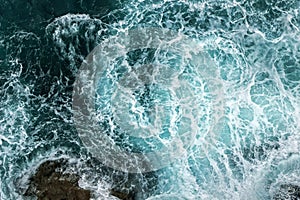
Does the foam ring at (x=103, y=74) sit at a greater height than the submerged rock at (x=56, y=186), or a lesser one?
greater

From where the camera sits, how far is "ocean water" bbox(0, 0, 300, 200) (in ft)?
83.6

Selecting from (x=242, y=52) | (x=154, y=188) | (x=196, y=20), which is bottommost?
(x=154, y=188)

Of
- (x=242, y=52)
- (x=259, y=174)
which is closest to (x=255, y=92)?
(x=242, y=52)

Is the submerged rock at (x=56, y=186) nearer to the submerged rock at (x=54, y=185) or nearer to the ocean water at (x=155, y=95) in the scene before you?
the submerged rock at (x=54, y=185)

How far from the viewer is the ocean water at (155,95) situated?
25469mm

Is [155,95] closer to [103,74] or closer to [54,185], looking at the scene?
[103,74]

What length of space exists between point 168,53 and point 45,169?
9.57 m

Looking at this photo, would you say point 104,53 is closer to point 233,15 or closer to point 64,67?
point 64,67

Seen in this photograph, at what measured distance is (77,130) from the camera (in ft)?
86.0

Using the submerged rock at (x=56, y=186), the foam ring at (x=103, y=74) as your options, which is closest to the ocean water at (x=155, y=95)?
the foam ring at (x=103, y=74)

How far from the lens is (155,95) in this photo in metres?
26.7

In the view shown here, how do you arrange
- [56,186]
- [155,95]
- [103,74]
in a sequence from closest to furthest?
[56,186]
[155,95]
[103,74]

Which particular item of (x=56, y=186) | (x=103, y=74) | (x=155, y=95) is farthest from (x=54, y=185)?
(x=155, y=95)

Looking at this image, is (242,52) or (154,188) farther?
(242,52)
